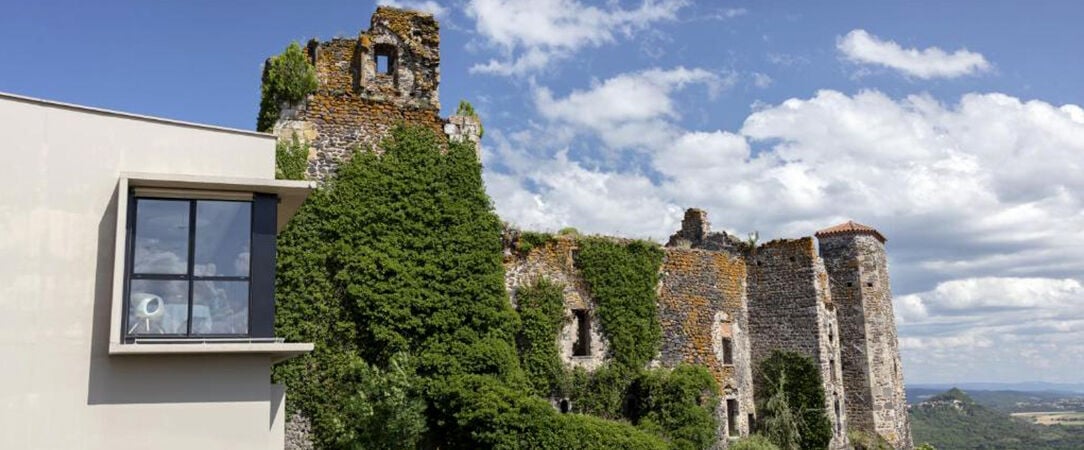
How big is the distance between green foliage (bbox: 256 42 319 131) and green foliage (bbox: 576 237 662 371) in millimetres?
8318

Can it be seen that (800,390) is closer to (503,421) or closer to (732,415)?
(732,415)

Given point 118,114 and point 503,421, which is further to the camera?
point 503,421

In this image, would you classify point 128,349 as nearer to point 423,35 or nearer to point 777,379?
point 423,35

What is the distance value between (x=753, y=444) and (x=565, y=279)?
7.45 m

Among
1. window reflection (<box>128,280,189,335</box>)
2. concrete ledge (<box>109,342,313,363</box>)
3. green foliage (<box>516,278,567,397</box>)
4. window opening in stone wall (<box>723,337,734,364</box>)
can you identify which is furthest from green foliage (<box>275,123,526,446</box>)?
window opening in stone wall (<box>723,337,734,364</box>)

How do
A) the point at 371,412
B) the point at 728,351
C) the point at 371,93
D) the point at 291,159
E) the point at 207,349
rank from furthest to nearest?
1. the point at 728,351
2. the point at 371,93
3. the point at 291,159
4. the point at 371,412
5. the point at 207,349

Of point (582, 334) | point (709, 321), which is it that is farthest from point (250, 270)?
point (709, 321)

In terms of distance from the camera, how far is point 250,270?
471 inches

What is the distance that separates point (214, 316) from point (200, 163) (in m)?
2.27

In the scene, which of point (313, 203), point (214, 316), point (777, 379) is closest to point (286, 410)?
point (313, 203)

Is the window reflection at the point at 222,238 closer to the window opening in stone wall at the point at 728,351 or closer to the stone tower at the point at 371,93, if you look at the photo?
the stone tower at the point at 371,93

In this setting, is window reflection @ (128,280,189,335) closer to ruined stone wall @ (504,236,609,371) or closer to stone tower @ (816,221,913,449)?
ruined stone wall @ (504,236,609,371)

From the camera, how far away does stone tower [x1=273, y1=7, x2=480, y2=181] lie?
18.6m

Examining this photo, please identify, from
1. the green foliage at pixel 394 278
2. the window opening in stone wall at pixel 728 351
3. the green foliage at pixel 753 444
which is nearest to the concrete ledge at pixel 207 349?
the green foliage at pixel 394 278
